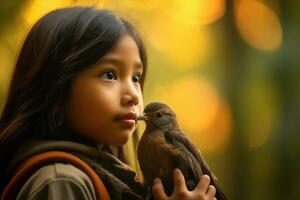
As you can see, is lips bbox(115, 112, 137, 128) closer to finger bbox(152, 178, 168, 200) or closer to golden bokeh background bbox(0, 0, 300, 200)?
finger bbox(152, 178, 168, 200)

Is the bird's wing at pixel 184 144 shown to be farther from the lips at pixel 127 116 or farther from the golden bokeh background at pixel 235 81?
the golden bokeh background at pixel 235 81

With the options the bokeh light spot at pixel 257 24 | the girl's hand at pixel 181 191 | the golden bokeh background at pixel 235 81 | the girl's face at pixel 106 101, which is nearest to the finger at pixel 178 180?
the girl's hand at pixel 181 191

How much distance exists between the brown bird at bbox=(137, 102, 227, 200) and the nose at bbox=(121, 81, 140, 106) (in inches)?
0.8

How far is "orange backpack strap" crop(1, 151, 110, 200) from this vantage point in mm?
606

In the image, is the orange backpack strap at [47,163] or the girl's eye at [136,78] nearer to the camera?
the orange backpack strap at [47,163]

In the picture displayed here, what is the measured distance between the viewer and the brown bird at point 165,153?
0.62m

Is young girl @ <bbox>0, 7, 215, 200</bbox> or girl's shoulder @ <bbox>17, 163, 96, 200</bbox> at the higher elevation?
young girl @ <bbox>0, 7, 215, 200</bbox>

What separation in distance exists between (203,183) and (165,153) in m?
0.06

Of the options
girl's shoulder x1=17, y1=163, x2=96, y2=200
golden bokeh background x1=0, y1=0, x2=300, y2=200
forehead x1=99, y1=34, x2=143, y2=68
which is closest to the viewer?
girl's shoulder x1=17, y1=163, x2=96, y2=200

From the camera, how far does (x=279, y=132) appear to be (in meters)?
1.09

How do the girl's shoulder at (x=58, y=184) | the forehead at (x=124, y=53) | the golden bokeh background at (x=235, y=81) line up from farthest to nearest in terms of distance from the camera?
the golden bokeh background at (x=235, y=81) < the forehead at (x=124, y=53) < the girl's shoulder at (x=58, y=184)

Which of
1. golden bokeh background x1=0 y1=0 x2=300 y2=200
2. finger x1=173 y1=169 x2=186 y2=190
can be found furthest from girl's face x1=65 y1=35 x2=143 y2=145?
golden bokeh background x1=0 y1=0 x2=300 y2=200

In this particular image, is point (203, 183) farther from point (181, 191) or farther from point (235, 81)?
point (235, 81)

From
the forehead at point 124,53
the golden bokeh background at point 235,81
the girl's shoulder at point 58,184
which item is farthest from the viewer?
the golden bokeh background at point 235,81
